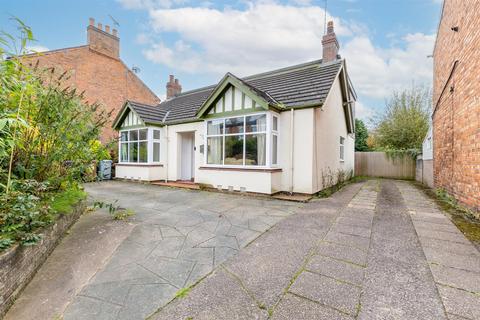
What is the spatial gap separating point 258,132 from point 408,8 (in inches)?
310

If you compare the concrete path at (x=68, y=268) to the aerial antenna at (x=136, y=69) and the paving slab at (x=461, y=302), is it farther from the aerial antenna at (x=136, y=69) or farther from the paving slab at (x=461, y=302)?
the aerial antenna at (x=136, y=69)

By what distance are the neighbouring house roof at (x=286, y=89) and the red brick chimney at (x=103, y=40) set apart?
23.6 feet

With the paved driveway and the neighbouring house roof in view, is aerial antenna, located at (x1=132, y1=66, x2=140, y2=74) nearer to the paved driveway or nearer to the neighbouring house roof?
the neighbouring house roof

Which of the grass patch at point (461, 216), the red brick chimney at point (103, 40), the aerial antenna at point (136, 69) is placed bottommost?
the grass patch at point (461, 216)

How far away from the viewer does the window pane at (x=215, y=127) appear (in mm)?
8590

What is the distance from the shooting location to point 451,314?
1916mm

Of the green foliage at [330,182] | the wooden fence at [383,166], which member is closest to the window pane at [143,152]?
the green foliage at [330,182]

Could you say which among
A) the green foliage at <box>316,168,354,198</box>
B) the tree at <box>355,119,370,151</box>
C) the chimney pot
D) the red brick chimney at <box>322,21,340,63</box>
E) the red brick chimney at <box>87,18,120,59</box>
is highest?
the red brick chimney at <box>87,18,120,59</box>

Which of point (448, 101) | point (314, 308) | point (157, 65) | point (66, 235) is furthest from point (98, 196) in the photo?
point (448, 101)

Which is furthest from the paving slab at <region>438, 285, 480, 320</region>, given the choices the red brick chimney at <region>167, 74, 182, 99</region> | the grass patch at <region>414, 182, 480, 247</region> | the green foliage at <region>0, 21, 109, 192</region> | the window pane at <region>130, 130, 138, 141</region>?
the red brick chimney at <region>167, 74, 182, 99</region>

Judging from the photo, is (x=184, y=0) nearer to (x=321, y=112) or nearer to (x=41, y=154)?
(x=321, y=112)

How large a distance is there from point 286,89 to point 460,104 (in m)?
5.32

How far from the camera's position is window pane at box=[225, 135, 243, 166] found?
26.2 feet

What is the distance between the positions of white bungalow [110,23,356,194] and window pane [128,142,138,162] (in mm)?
222
